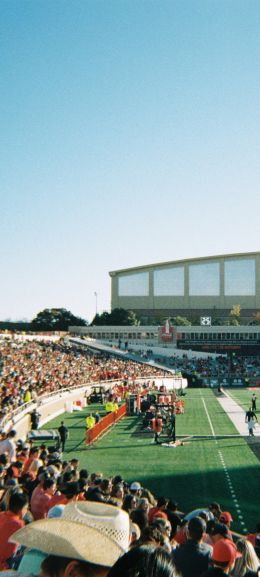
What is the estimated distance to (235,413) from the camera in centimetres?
3644

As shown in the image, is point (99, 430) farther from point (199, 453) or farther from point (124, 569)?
point (124, 569)

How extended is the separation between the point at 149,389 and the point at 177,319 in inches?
2357

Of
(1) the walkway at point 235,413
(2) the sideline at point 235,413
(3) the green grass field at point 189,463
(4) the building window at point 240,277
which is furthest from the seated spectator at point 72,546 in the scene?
(4) the building window at point 240,277

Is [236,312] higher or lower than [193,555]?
higher

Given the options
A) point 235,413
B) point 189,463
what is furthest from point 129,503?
point 235,413

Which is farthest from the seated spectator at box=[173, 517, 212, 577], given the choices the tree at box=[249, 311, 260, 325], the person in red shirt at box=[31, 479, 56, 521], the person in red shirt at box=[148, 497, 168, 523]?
the tree at box=[249, 311, 260, 325]

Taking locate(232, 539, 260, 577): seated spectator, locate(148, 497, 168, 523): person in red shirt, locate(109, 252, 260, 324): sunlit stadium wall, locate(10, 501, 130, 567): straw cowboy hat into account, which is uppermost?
locate(109, 252, 260, 324): sunlit stadium wall

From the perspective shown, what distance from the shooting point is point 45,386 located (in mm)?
36219

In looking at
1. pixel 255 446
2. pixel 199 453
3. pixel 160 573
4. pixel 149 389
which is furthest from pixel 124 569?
pixel 149 389

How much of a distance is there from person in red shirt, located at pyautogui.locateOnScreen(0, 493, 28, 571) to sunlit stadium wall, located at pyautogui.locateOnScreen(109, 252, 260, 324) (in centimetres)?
11044

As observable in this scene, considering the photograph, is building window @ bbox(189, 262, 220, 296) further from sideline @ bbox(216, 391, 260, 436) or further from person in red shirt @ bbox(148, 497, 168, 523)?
person in red shirt @ bbox(148, 497, 168, 523)

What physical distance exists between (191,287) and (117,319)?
1980 centimetres

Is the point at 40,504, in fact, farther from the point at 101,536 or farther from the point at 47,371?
the point at 47,371

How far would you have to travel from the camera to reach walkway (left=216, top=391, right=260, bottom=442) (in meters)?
29.1
